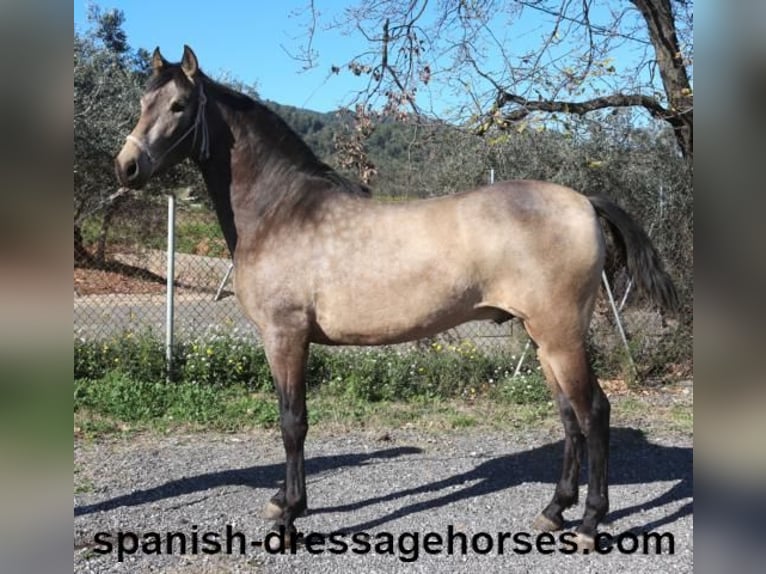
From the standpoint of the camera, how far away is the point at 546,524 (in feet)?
12.3

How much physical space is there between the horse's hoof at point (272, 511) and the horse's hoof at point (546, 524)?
4.74 ft

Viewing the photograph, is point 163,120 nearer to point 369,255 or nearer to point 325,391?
point 369,255

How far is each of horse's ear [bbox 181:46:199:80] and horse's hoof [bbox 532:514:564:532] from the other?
3132 mm

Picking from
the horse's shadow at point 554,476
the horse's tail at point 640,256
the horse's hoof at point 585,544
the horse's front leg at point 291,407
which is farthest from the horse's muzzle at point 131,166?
the horse's hoof at point 585,544

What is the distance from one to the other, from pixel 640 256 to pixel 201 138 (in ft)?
8.48

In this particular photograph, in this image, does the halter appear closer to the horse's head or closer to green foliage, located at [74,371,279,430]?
the horse's head

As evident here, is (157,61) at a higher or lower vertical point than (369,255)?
higher

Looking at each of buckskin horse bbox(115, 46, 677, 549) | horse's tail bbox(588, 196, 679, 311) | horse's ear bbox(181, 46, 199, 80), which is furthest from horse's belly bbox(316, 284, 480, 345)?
horse's ear bbox(181, 46, 199, 80)

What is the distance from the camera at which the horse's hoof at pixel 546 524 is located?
3725mm

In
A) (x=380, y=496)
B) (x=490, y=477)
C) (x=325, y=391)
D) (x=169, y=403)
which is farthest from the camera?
(x=325, y=391)

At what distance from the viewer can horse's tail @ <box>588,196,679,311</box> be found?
3.79 metres

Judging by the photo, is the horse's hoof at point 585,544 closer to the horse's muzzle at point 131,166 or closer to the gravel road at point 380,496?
the gravel road at point 380,496

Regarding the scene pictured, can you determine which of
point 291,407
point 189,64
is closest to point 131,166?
point 189,64
